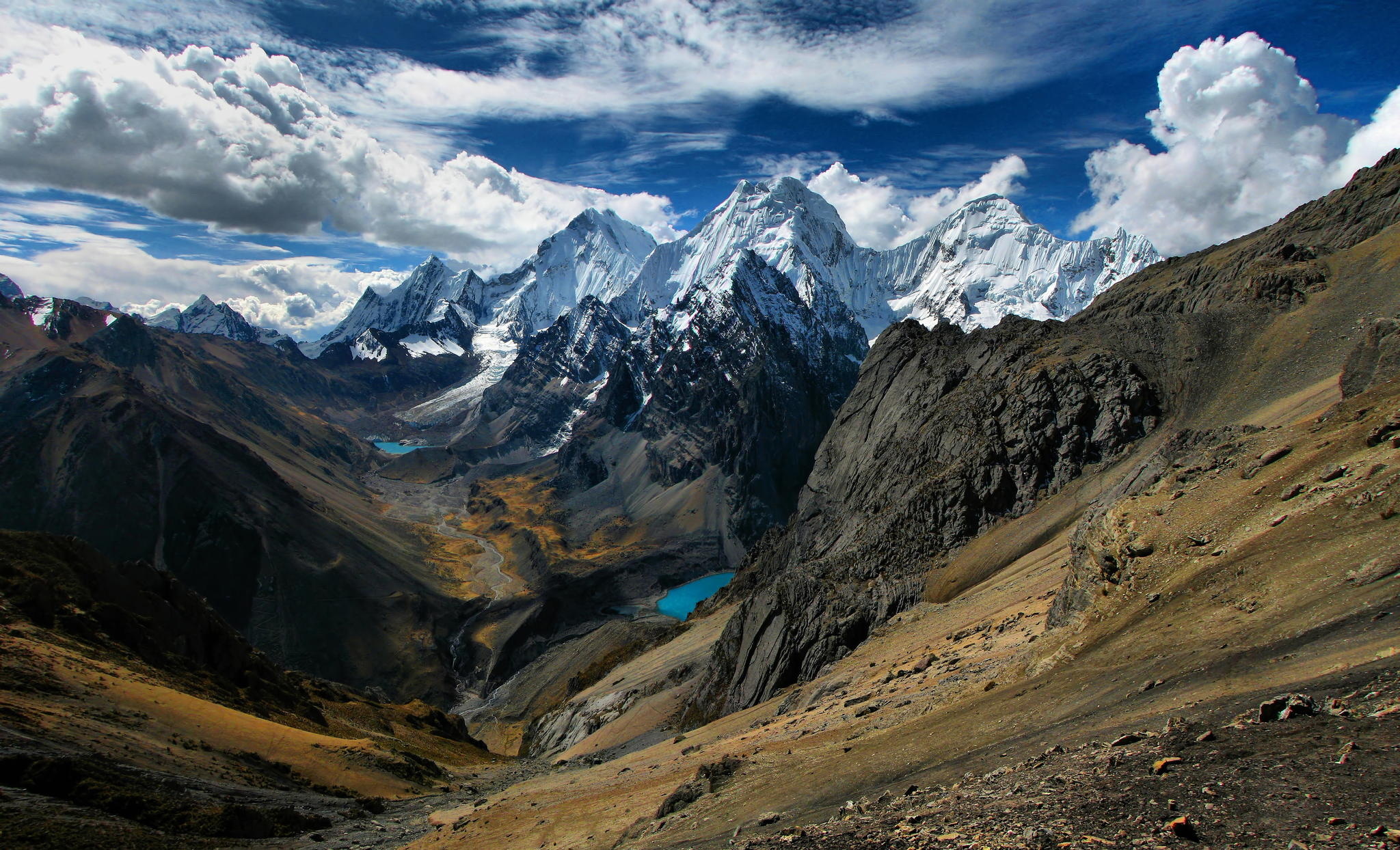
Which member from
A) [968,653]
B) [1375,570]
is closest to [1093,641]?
[1375,570]

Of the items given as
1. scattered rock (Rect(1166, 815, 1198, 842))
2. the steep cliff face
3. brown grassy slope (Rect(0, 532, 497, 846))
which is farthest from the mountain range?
the steep cliff face

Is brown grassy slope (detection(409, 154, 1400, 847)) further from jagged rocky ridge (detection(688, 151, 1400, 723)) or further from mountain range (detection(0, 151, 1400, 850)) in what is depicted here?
jagged rocky ridge (detection(688, 151, 1400, 723))

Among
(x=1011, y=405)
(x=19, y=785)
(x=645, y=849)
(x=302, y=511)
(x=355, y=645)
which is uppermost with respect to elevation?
(x=302, y=511)

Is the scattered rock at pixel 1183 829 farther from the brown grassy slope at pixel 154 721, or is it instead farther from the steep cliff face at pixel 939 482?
the steep cliff face at pixel 939 482

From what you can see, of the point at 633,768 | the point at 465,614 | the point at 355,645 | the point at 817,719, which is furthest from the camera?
the point at 465,614

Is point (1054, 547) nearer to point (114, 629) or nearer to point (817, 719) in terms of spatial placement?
point (817, 719)

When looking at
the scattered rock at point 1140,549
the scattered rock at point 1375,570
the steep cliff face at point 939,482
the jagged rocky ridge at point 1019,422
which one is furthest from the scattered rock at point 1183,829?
the steep cliff face at point 939,482

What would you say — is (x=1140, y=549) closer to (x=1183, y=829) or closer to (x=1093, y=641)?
(x=1093, y=641)

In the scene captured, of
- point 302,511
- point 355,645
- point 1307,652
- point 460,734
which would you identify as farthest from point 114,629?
point 302,511
